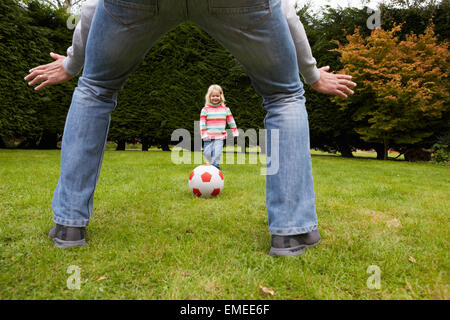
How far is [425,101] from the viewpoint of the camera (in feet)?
27.1

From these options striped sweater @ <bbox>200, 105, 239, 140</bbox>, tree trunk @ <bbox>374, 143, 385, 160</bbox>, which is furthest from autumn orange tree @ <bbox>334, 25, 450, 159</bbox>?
striped sweater @ <bbox>200, 105, 239, 140</bbox>

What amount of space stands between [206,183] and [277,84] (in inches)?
69.2

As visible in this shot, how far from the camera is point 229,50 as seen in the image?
4.94 feet

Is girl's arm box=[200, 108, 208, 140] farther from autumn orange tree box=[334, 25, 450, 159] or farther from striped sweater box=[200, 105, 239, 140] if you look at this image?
autumn orange tree box=[334, 25, 450, 159]

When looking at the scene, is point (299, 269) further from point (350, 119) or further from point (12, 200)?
point (350, 119)

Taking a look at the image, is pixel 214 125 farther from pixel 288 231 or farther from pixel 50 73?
pixel 288 231

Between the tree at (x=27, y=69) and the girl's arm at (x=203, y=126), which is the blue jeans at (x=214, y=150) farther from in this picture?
the tree at (x=27, y=69)

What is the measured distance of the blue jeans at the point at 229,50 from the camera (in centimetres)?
131

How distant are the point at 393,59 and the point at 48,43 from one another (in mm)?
10809

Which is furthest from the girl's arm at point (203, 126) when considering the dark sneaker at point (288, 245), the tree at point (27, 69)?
the tree at point (27, 69)

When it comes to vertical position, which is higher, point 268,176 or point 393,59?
point 393,59

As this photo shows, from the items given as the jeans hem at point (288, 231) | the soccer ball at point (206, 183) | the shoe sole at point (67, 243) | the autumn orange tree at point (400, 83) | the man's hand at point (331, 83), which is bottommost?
the shoe sole at point (67, 243)
